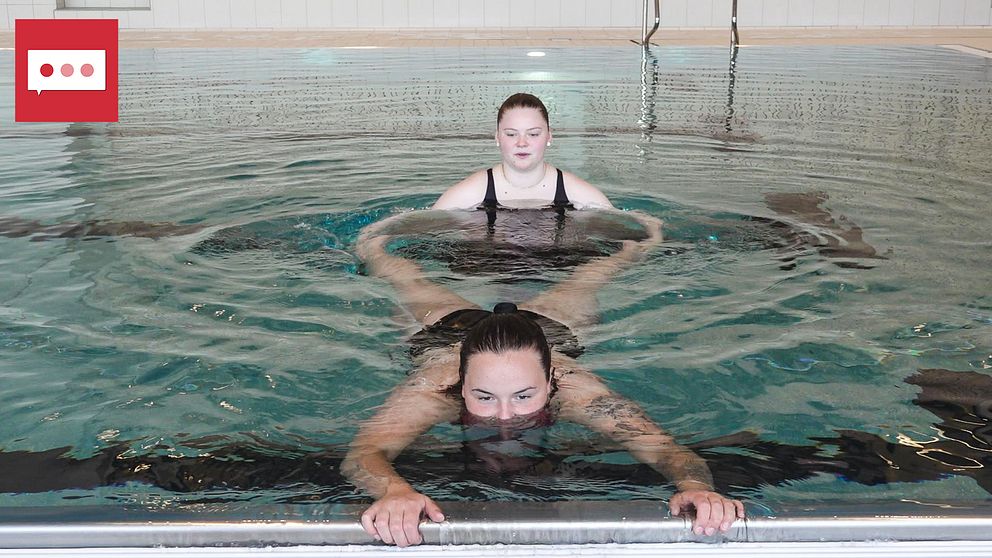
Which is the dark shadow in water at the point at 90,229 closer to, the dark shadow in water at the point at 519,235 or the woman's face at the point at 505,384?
the dark shadow in water at the point at 519,235

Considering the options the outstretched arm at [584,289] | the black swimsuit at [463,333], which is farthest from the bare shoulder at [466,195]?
the black swimsuit at [463,333]

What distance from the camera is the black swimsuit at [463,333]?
3643mm

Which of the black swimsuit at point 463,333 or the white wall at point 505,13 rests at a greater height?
the white wall at point 505,13

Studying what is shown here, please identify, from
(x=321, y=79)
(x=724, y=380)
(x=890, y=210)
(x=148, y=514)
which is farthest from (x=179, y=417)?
(x=321, y=79)

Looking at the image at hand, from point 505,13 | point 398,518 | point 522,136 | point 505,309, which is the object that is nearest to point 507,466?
point 505,309

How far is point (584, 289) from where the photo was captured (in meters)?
4.30

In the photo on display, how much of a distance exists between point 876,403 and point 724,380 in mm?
480

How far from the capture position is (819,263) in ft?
15.4

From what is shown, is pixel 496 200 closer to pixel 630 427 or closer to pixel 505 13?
pixel 630 427

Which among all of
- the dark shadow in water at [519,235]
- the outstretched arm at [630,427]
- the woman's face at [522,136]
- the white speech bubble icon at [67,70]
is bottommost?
the outstretched arm at [630,427]

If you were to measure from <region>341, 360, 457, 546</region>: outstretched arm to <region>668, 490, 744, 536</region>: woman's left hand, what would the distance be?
50cm

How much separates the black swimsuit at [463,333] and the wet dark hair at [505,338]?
76 cm

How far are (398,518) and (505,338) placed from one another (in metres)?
0.78

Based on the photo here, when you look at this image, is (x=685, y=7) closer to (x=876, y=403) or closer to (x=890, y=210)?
(x=890, y=210)
